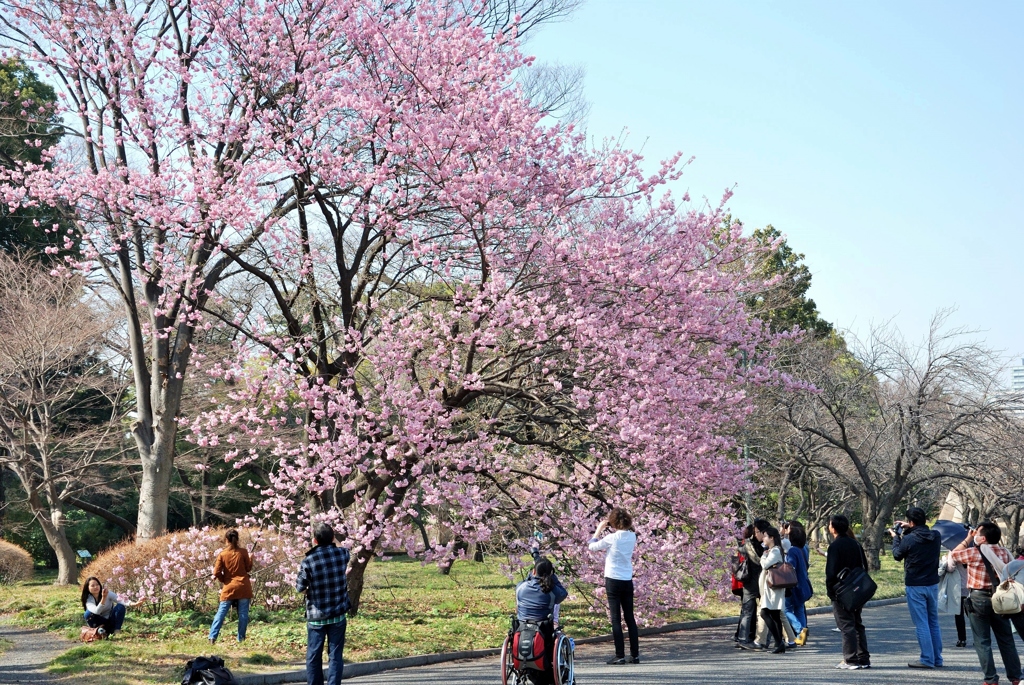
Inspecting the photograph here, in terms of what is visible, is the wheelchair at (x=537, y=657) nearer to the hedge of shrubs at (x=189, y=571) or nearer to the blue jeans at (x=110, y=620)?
the hedge of shrubs at (x=189, y=571)

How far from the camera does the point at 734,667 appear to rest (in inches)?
402

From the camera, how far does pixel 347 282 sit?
13.6 meters

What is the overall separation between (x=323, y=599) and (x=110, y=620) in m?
6.27

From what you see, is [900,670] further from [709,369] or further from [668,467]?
[709,369]

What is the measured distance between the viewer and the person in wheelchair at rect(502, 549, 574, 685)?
8148 millimetres

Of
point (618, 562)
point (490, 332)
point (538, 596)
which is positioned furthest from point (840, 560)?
point (490, 332)

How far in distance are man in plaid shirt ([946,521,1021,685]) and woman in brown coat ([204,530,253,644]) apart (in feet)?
28.1

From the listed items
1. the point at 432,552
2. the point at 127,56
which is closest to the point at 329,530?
the point at 432,552

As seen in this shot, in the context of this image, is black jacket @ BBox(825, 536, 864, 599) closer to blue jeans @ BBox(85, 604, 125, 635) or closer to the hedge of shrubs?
the hedge of shrubs

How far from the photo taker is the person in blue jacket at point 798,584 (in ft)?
40.3

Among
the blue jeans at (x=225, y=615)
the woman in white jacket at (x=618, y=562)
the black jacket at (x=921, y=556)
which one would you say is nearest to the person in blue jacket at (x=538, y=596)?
the woman in white jacket at (x=618, y=562)

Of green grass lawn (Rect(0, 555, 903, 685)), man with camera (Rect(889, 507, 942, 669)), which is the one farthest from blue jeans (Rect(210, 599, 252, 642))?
man with camera (Rect(889, 507, 942, 669))

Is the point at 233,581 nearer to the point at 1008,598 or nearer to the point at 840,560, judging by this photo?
the point at 840,560

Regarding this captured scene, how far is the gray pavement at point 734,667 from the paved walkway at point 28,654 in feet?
11.9
